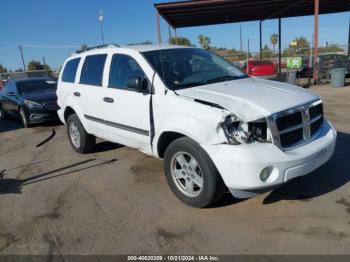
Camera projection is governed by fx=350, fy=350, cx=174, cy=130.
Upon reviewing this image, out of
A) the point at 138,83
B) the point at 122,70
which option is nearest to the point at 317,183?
the point at 138,83

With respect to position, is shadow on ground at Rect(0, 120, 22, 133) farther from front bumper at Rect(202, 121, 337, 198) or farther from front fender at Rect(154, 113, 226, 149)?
front bumper at Rect(202, 121, 337, 198)

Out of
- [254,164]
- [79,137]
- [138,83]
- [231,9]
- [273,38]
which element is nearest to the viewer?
[254,164]

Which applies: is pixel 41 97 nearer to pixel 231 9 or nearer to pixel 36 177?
pixel 36 177

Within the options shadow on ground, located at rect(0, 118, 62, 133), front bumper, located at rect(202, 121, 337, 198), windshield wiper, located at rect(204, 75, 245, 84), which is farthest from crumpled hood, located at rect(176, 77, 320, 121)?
shadow on ground, located at rect(0, 118, 62, 133)

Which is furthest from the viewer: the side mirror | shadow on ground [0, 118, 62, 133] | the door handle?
shadow on ground [0, 118, 62, 133]

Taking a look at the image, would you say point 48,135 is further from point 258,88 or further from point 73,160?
point 258,88

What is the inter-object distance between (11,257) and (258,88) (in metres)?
3.29

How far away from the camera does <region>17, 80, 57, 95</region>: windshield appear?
442 inches

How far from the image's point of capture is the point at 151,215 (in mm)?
4086

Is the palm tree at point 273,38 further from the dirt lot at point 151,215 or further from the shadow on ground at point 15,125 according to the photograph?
the dirt lot at point 151,215

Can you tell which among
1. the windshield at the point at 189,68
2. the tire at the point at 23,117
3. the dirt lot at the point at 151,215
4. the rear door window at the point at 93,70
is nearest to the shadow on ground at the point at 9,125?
the tire at the point at 23,117

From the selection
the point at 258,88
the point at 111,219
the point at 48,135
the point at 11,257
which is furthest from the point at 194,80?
the point at 48,135

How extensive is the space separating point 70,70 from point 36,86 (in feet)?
17.5

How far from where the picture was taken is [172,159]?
4.20 meters
